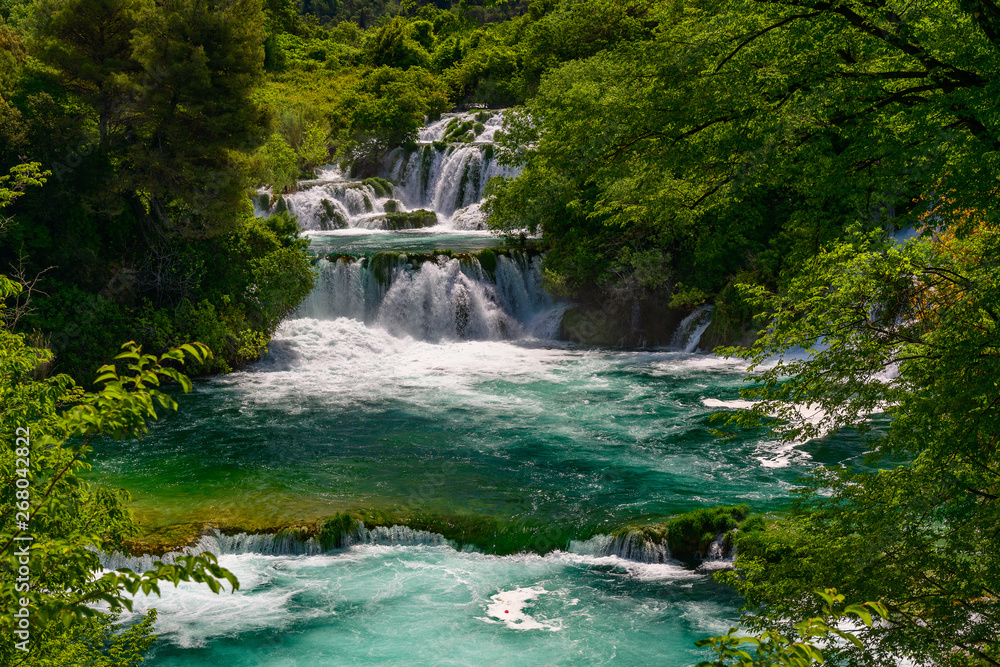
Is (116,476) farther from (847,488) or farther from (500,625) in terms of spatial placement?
(847,488)

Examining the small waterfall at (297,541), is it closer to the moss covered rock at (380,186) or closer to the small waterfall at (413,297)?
the small waterfall at (413,297)

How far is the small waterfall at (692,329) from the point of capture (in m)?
21.4

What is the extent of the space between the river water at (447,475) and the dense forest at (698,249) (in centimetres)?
111

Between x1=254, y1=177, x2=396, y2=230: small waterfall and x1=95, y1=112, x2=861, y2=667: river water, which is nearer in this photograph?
x1=95, y1=112, x2=861, y2=667: river water

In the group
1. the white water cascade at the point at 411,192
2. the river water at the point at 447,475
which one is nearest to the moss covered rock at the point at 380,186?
the white water cascade at the point at 411,192

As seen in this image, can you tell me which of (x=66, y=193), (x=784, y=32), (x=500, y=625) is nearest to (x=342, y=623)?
(x=500, y=625)

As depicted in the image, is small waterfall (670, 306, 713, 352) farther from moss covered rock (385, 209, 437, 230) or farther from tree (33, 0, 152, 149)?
tree (33, 0, 152, 149)

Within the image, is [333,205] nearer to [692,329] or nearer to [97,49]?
[97,49]

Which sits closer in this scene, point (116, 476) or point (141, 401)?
point (141, 401)

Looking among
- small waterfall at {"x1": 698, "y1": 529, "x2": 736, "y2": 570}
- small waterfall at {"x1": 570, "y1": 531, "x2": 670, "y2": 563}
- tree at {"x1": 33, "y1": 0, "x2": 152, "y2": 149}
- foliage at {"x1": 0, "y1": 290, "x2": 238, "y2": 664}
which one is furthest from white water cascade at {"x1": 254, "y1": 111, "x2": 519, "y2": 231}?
foliage at {"x1": 0, "y1": 290, "x2": 238, "y2": 664}

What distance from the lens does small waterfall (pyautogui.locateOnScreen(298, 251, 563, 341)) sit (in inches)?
906

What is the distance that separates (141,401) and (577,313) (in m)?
20.1

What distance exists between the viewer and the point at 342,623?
362 inches

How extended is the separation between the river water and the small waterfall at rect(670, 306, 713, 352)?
200 millimetres
